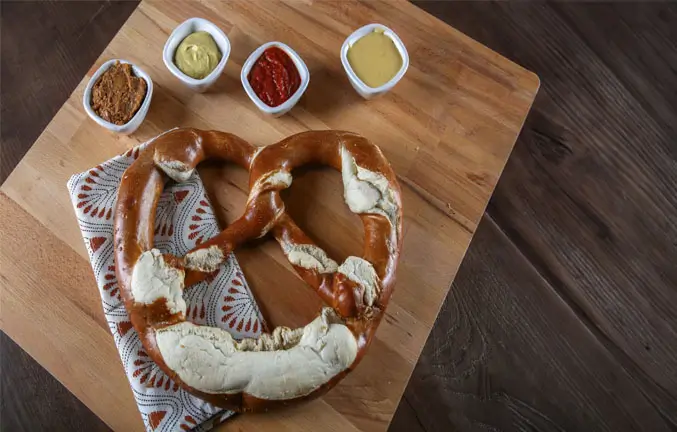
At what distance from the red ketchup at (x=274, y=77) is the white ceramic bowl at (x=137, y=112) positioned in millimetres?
325

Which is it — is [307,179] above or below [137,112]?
above

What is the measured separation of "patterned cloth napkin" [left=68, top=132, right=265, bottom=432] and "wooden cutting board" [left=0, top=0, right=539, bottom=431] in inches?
2.6

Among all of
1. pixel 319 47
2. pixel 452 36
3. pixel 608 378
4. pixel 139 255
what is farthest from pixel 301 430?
pixel 452 36

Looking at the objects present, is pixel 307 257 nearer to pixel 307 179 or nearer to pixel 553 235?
pixel 307 179

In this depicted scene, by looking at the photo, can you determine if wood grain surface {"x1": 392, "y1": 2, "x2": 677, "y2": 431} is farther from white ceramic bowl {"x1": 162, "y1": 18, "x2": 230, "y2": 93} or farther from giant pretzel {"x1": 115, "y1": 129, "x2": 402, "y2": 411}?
white ceramic bowl {"x1": 162, "y1": 18, "x2": 230, "y2": 93}

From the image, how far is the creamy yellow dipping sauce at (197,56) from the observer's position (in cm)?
169

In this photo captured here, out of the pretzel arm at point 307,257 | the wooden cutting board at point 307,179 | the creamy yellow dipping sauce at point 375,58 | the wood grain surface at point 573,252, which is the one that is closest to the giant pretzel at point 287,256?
the pretzel arm at point 307,257

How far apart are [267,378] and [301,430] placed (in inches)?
10.5

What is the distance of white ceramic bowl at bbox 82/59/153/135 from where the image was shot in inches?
64.4

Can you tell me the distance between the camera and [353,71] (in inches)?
66.7

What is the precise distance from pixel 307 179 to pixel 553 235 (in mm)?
979

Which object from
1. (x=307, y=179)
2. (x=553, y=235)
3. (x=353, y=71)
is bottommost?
(x=307, y=179)

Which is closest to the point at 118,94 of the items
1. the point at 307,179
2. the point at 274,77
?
the point at 274,77

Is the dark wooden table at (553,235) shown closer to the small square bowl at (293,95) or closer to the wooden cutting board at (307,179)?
the wooden cutting board at (307,179)
